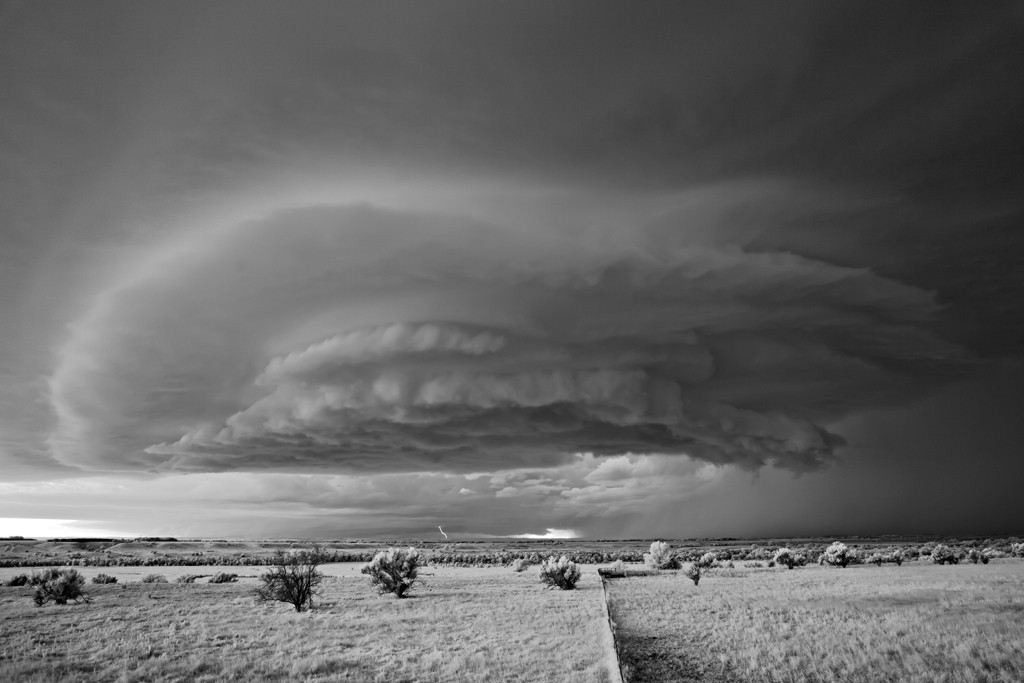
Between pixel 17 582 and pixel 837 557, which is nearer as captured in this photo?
pixel 17 582

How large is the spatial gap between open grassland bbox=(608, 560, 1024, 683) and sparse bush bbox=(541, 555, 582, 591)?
271 cm

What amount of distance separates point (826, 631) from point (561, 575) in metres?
20.3

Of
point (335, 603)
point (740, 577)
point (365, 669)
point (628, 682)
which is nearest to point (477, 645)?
point (365, 669)

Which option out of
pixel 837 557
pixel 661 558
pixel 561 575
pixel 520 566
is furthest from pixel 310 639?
pixel 837 557

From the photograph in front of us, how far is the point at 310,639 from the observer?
878 inches

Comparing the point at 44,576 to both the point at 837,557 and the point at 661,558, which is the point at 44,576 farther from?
the point at 837,557

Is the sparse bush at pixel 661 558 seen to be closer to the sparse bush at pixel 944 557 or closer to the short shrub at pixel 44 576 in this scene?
the sparse bush at pixel 944 557

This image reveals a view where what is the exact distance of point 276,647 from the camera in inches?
818

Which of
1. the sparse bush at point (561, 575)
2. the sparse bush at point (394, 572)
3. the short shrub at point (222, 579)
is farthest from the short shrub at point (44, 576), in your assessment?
the sparse bush at point (561, 575)

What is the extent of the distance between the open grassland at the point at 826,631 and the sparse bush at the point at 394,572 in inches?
494

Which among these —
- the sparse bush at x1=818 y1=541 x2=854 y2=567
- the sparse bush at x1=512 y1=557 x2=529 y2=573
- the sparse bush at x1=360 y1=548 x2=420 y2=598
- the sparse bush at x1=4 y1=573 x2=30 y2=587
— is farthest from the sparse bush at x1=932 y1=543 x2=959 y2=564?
the sparse bush at x1=4 y1=573 x2=30 y2=587

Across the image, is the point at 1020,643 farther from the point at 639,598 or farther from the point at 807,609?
the point at 639,598

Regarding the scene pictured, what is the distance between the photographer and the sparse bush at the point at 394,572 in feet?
124

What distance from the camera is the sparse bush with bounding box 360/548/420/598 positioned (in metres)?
37.8
